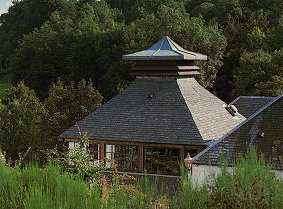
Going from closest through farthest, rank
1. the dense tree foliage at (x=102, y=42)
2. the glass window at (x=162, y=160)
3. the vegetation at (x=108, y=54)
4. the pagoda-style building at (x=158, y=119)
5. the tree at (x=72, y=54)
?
the glass window at (x=162, y=160) → the pagoda-style building at (x=158, y=119) → the vegetation at (x=108, y=54) → the dense tree foliage at (x=102, y=42) → the tree at (x=72, y=54)

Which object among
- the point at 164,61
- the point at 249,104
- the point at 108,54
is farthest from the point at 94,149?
the point at 108,54

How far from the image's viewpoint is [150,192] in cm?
399

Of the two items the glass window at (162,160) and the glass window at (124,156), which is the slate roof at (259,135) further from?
the glass window at (124,156)

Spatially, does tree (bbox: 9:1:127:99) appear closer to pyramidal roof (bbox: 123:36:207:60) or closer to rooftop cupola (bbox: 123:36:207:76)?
pyramidal roof (bbox: 123:36:207:60)

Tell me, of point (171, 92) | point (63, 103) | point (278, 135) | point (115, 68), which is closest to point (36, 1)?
point (115, 68)

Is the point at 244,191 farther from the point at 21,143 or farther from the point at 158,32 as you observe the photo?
the point at 158,32

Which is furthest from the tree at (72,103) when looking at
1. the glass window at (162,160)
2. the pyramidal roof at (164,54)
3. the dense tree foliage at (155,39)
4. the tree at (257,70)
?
the glass window at (162,160)

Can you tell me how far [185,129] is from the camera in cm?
2097

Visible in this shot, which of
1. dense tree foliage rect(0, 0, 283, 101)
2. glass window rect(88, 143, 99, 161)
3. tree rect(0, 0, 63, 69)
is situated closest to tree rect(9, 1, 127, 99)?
dense tree foliage rect(0, 0, 283, 101)

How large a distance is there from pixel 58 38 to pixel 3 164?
4296 centimetres

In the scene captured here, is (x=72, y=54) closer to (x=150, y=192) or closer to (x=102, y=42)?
(x=102, y=42)

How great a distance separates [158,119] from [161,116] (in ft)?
0.59

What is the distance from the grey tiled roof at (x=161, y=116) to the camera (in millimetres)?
21047

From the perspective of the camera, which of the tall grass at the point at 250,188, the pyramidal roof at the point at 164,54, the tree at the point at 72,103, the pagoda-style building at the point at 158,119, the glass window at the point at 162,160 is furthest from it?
the tree at the point at 72,103
